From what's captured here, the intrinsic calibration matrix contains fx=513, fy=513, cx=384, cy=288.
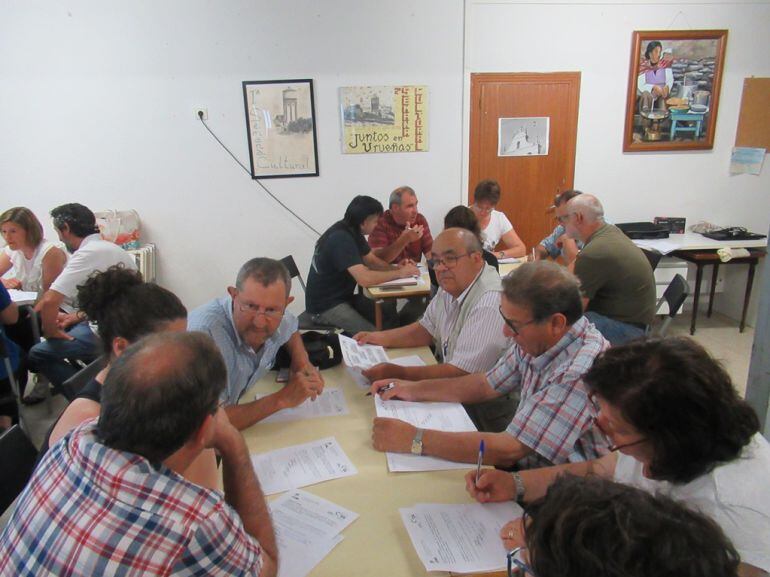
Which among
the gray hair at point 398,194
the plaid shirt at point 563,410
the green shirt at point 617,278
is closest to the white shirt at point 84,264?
the gray hair at point 398,194

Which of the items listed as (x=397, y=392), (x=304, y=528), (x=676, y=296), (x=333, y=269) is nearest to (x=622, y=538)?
(x=304, y=528)

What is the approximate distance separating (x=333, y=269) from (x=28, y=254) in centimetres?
203

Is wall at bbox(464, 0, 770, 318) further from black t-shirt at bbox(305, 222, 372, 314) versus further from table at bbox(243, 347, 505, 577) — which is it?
table at bbox(243, 347, 505, 577)

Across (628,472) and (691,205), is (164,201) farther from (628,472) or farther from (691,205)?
(691,205)

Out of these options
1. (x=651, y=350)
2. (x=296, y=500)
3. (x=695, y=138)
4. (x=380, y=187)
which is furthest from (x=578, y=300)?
(x=695, y=138)

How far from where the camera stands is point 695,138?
4.65 m

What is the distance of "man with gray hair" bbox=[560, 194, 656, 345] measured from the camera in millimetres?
2770

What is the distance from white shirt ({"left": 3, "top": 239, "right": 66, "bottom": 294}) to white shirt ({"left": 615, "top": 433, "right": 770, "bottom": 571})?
3.73 m

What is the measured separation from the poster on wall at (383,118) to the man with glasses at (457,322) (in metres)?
2.45

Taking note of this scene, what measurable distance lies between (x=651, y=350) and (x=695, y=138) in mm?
4536

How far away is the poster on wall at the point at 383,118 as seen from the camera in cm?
432

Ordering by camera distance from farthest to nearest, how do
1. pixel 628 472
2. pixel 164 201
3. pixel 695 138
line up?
1. pixel 695 138
2. pixel 164 201
3. pixel 628 472

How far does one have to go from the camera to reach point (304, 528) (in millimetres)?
1151

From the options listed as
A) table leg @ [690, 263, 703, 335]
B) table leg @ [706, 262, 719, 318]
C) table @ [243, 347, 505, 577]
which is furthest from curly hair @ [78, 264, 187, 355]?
table leg @ [706, 262, 719, 318]
